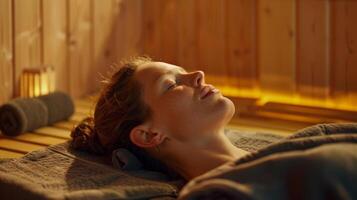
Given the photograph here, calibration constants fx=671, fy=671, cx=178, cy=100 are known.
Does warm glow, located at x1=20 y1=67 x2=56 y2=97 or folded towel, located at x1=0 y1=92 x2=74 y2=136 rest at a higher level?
warm glow, located at x1=20 y1=67 x2=56 y2=97

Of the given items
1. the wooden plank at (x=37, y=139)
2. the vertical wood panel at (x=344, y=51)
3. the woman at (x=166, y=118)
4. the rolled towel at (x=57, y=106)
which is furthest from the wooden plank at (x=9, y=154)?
the vertical wood panel at (x=344, y=51)

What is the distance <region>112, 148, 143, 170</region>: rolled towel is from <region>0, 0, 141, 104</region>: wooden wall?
1.14 metres

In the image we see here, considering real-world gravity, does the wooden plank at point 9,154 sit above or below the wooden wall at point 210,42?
below

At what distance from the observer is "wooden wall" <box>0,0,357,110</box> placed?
294cm

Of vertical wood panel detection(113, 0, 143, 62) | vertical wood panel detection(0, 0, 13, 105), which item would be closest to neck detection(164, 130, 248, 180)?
vertical wood panel detection(0, 0, 13, 105)

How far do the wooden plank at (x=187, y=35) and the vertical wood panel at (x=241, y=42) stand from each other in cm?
19

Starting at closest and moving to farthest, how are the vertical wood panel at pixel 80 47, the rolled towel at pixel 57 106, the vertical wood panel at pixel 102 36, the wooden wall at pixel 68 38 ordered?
the rolled towel at pixel 57 106
the wooden wall at pixel 68 38
the vertical wood panel at pixel 80 47
the vertical wood panel at pixel 102 36

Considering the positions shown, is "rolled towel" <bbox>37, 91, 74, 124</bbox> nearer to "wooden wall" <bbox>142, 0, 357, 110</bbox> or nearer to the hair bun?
the hair bun

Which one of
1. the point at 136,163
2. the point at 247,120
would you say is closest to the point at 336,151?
the point at 136,163

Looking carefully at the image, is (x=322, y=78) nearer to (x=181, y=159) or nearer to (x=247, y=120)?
(x=247, y=120)

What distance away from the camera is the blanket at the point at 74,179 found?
61.6 inches

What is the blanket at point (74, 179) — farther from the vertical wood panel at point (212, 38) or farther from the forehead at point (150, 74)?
the vertical wood panel at point (212, 38)

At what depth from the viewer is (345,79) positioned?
10.5 ft

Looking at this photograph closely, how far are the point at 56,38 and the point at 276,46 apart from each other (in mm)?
1098
